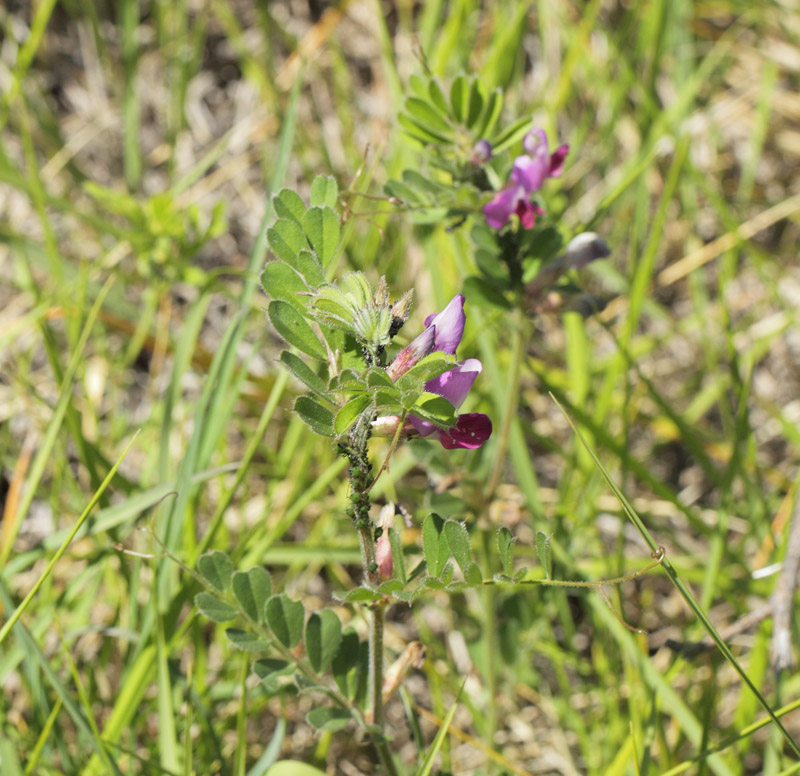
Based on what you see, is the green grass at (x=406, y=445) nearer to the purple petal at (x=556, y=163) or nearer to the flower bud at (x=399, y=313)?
the flower bud at (x=399, y=313)

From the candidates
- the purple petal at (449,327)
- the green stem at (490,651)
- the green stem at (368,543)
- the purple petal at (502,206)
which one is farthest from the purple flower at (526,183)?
the green stem at (490,651)

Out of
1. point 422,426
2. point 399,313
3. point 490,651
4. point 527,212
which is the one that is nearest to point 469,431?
point 422,426

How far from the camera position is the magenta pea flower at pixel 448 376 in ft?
3.47

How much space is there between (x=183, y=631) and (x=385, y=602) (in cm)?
63

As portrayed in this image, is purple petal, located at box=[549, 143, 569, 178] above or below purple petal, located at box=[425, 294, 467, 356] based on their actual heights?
above

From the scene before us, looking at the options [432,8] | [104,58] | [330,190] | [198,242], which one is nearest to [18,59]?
[104,58]

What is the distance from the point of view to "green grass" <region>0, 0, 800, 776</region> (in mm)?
1735

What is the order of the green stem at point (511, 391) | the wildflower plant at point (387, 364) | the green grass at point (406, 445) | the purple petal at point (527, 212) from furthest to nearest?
the green grass at point (406, 445) < the green stem at point (511, 391) < the purple petal at point (527, 212) < the wildflower plant at point (387, 364)

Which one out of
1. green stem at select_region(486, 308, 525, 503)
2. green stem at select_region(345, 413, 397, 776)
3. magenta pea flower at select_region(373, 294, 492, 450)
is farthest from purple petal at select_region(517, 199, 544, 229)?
green stem at select_region(345, 413, 397, 776)

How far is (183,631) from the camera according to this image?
161 cm

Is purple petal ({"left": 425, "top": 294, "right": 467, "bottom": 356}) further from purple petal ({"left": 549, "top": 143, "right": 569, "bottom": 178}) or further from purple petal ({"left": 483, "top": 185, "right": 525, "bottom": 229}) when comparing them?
purple petal ({"left": 549, "top": 143, "right": 569, "bottom": 178})

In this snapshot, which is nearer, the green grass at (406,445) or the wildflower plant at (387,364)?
the wildflower plant at (387,364)

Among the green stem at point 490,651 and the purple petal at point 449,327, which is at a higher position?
the purple petal at point 449,327

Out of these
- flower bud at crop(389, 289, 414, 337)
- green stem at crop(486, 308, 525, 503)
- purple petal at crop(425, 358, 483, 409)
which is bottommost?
green stem at crop(486, 308, 525, 503)
